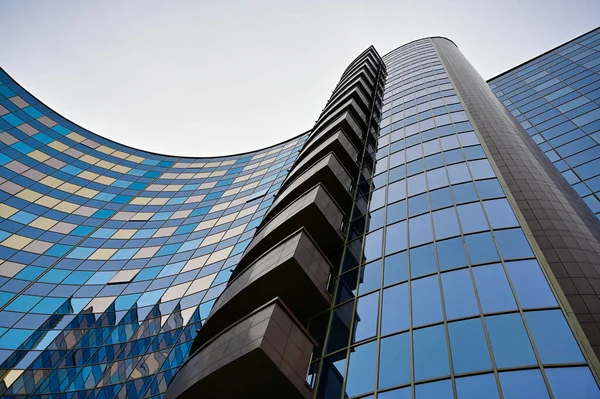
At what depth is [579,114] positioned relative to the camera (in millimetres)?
31906

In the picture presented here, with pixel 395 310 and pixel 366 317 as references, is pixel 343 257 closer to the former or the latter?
pixel 366 317

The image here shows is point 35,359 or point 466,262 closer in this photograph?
point 466,262

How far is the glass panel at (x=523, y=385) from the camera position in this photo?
8.37m

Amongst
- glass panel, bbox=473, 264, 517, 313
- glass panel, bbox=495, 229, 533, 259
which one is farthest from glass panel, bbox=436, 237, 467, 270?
glass panel, bbox=495, 229, 533, 259

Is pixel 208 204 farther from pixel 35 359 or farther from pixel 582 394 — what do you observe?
pixel 582 394

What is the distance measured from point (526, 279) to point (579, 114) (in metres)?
27.6

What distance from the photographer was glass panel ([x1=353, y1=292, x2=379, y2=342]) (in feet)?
40.7

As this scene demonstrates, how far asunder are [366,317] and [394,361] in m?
2.32

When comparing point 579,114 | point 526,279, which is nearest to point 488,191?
point 526,279

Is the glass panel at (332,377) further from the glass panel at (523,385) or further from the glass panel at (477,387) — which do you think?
the glass panel at (523,385)

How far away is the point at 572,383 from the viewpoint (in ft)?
27.3

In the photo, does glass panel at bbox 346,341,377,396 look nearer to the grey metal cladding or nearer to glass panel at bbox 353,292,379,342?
glass panel at bbox 353,292,379,342

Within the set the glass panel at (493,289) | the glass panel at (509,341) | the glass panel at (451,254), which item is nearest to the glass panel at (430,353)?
the glass panel at (509,341)

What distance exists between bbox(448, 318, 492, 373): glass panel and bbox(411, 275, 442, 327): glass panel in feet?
2.39
